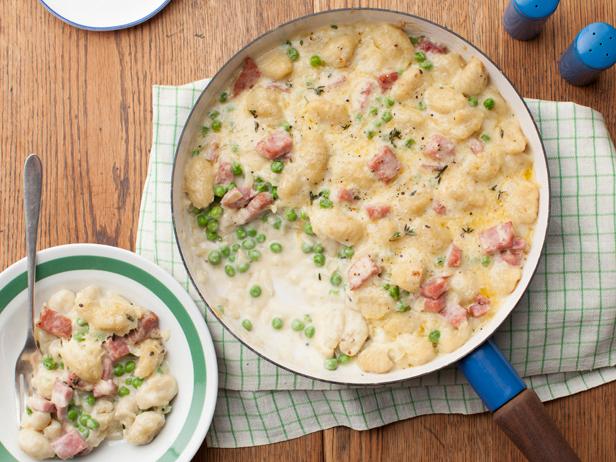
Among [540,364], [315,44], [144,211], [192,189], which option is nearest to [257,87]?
[315,44]

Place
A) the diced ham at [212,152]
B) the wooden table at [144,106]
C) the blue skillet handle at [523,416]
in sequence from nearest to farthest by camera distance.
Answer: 1. the blue skillet handle at [523,416]
2. the diced ham at [212,152]
3. the wooden table at [144,106]

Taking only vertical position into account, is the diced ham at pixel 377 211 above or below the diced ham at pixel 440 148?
below

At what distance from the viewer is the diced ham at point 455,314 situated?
3.03 meters

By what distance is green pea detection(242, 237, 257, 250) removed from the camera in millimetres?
3189

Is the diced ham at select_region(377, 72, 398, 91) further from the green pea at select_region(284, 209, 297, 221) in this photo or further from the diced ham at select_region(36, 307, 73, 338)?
the diced ham at select_region(36, 307, 73, 338)

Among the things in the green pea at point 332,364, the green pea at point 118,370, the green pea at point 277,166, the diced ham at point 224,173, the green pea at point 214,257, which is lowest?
the green pea at point 118,370

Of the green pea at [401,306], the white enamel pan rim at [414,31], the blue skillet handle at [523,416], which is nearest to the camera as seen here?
the blue skillet handle at [523,416]

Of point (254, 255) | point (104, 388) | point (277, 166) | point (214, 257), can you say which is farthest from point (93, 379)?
point (277, 166)

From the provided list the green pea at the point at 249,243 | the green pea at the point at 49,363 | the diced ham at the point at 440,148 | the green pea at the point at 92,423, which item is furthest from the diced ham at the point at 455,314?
the green pea at the point at 49,363

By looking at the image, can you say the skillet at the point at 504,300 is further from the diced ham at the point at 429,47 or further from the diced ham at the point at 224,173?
the diced ham at the point at 224,173

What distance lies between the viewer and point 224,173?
313 centimetres

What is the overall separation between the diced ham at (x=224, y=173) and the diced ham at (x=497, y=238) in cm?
108

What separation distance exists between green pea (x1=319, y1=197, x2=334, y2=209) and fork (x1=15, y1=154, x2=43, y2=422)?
1.23 meters

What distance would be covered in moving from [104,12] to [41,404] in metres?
1.78
